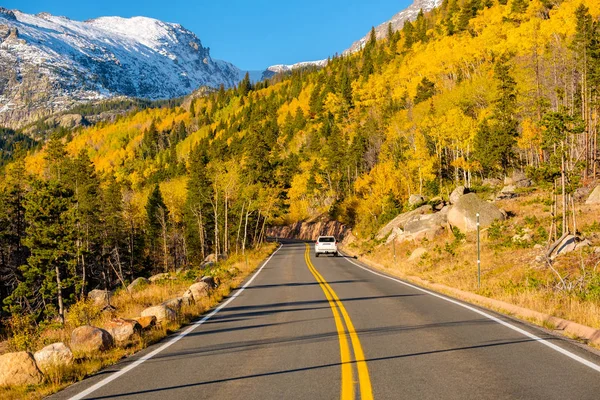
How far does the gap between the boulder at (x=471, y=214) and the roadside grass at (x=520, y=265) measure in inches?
35.7

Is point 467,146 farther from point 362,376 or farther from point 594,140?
point 362,376

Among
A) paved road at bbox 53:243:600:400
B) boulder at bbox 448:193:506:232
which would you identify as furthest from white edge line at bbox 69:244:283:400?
boulder at bbox 448:193:506:232

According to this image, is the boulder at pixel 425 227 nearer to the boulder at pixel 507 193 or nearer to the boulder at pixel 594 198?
the boulder at pixel 507 193

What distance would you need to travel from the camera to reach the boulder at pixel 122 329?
8.91m

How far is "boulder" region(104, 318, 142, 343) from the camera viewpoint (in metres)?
8.91

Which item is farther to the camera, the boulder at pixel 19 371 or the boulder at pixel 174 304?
the boulder at pixel 174 304

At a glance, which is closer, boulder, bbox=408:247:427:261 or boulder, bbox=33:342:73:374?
boulder, bbox=33:342:73:374

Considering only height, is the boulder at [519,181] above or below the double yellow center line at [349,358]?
above

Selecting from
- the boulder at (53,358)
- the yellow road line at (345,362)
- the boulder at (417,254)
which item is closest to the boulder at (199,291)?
the yellow road line at (345,362)

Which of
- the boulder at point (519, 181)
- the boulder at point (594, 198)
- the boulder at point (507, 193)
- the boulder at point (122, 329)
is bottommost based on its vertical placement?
the boulder at point (122, 329)

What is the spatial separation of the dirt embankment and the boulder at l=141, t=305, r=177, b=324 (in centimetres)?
5729

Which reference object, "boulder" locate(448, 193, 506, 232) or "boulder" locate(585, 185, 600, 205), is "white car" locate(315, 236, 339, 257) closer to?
"boulder" locate(448, 193, 506, 232)

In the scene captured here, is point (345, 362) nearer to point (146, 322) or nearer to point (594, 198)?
point (146, 322)

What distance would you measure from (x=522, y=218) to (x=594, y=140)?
17.5 m
